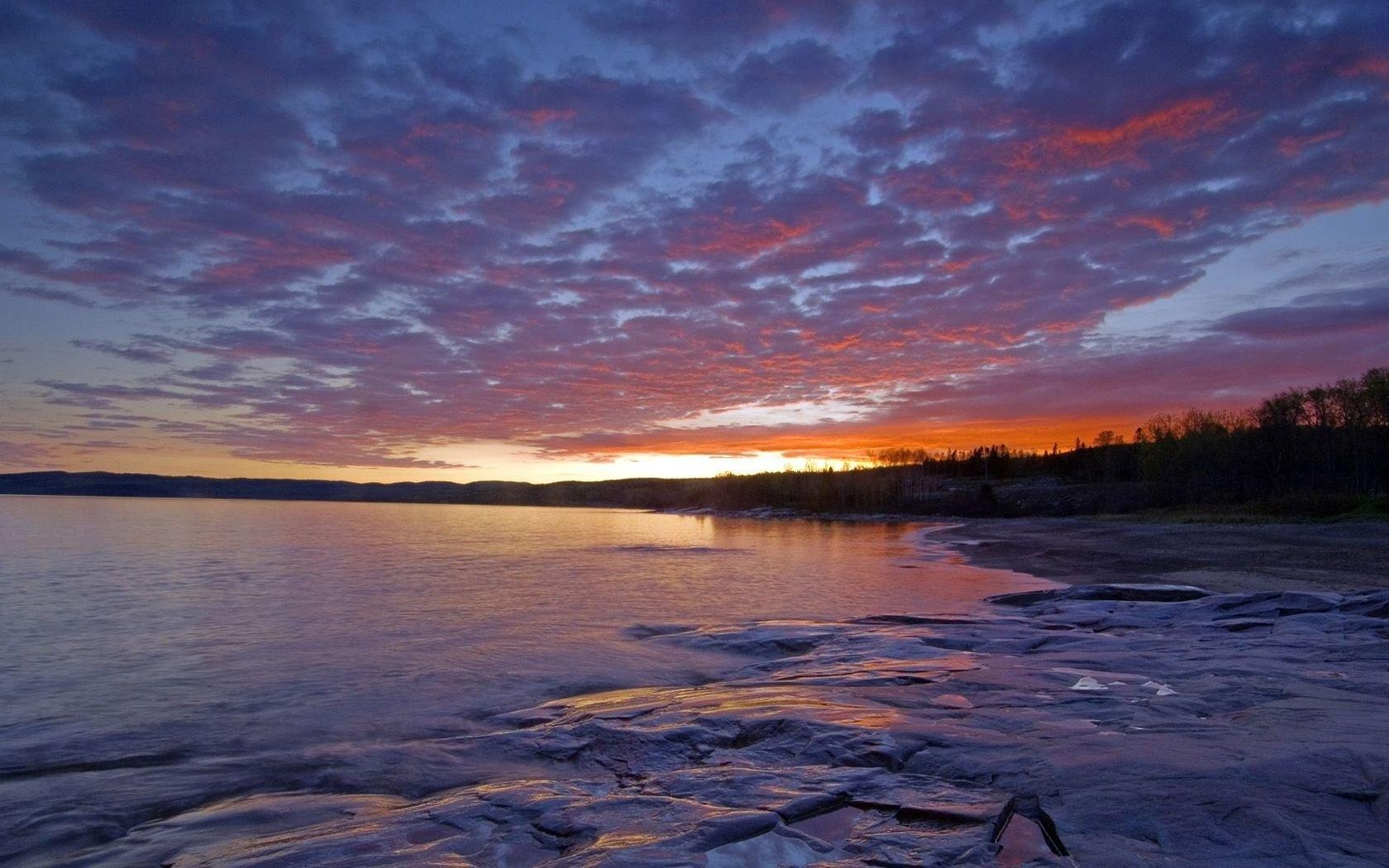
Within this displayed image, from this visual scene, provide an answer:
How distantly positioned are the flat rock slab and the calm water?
101 centimetres

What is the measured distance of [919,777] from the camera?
5.88 m

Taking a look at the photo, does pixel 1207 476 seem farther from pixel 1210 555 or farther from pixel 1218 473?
pixel 1210 555

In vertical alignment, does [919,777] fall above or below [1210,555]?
above

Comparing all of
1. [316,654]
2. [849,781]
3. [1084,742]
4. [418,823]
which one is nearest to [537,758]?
[418,823]

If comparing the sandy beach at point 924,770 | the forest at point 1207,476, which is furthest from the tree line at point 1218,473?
the sandy beach at point 924,770

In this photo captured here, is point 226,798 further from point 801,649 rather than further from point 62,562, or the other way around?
point 62,562

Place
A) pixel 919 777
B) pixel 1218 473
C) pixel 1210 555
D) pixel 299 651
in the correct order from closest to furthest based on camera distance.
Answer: pixel 919 777 → pixel 299 651 → pixel 1210 555 → pixel 1218 473

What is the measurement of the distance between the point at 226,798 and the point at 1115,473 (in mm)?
132754

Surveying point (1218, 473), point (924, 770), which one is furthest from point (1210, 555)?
point (1218, 473)

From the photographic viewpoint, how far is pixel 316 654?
14.2 metres

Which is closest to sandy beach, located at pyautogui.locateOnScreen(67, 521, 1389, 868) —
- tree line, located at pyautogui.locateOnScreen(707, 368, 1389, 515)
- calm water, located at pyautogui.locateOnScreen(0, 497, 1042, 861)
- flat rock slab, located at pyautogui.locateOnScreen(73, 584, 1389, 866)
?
flat rock slab, located at pyautogui.locateOnScreen(73, 584, 1389, 866)

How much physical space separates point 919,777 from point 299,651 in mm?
13173

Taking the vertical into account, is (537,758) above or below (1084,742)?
below

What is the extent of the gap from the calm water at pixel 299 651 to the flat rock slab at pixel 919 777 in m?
1.01
